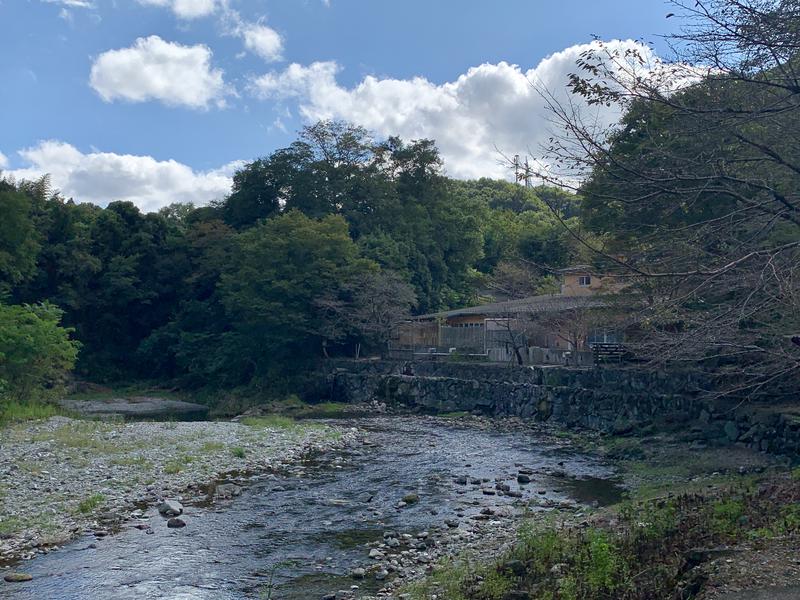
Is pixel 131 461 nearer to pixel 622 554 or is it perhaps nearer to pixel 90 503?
pixel 90 503

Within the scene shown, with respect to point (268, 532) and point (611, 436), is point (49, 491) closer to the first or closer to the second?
point (268, 532)

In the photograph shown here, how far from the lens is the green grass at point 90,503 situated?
39.3 ft

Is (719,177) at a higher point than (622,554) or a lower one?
higher

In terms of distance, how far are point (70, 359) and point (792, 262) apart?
80.7ft

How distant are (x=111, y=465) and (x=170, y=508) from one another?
4.17 m

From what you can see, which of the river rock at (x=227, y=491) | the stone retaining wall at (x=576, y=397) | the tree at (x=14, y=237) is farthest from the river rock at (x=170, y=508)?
the tree at (x=14, y=237)

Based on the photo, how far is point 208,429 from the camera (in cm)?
2262

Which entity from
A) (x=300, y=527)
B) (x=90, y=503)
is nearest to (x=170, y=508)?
(x=90, y=503)

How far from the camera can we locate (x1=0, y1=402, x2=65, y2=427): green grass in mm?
21766

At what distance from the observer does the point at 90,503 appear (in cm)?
1226

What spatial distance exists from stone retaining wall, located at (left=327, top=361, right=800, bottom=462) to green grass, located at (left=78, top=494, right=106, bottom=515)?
Answer: 35.2 feet

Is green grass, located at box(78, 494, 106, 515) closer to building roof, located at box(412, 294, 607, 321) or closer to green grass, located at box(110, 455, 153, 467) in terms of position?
green grass, located at box(110, 455, 153, 467)

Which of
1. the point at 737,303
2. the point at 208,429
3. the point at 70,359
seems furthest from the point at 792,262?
the point at 70,359

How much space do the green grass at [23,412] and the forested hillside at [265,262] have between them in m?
8.78
